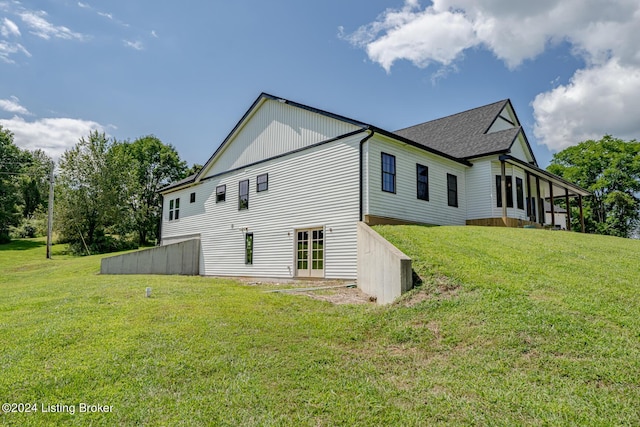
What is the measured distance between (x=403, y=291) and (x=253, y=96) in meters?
12.7

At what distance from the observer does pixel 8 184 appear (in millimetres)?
37531

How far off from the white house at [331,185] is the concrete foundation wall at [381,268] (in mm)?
1738

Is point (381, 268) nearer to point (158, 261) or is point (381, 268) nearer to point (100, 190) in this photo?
point (158, 261)

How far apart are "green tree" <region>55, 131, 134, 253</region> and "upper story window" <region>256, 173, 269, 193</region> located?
22.7 m

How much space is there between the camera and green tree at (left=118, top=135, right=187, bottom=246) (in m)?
41.2

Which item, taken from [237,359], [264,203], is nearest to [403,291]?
[237,359]

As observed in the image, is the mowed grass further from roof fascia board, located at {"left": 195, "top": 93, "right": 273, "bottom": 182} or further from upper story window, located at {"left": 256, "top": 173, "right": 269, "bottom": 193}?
roof fascia board, located at {"left": 195, "top": 93, "right": 273, "bottom": 182}

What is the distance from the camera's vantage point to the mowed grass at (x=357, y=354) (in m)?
3.55

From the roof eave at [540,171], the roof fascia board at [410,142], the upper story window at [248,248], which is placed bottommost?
the upper story window at [248,248]

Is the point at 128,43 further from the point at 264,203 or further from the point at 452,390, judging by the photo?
the point at 452,390

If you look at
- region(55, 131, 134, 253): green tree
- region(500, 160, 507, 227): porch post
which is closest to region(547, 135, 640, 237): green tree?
region(500, 160, 507, 227): porch post

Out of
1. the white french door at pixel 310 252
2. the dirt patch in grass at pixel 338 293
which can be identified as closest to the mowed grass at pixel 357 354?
the dirt patch in grass at pixel 338 293

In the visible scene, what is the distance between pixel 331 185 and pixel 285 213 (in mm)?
2612

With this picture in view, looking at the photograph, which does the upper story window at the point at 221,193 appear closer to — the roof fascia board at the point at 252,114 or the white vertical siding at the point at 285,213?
the white vertical siding at the point at 285,213
